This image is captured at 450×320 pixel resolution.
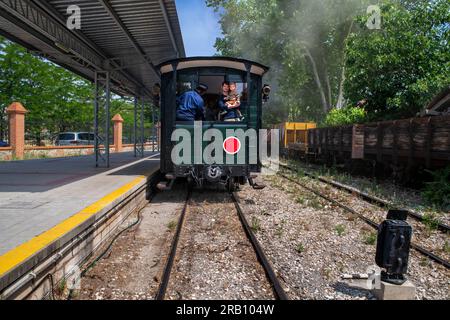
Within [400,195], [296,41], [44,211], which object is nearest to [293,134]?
[296,41]

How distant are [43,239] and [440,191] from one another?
25.1ft

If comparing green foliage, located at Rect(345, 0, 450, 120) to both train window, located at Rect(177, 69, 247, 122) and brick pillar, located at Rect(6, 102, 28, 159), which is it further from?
brick pillar, located at Rect(6, 102, 28, 159)

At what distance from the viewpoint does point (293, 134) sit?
23188 millimetres

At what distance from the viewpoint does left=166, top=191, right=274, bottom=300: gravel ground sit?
3.78m

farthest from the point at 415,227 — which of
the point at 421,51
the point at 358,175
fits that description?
the point at 421,51

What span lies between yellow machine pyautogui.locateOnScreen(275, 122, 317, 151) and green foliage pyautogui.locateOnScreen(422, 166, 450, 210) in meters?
12.1

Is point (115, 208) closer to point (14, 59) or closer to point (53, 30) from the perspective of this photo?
point (53, 30)

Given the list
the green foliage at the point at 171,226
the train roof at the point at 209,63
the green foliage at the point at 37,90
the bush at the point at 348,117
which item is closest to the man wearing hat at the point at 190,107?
the train roof at the point at 209,63

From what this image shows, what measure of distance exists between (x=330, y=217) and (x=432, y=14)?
1272 cm

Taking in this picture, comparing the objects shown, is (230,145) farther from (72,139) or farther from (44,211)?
(72,139)

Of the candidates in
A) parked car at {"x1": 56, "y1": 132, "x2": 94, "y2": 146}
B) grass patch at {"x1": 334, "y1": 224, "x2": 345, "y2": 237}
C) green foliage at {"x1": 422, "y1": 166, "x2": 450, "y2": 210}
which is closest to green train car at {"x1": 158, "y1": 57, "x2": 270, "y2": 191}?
grass patch at {"x1": 334, "y1": 224, "x2": 345, "y2": 237}

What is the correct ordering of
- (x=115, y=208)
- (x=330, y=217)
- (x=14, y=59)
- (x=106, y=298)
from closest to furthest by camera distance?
(x=106, y=298) < (x=115, y=208) < (x=330, y=217) < (x=14, y=59)

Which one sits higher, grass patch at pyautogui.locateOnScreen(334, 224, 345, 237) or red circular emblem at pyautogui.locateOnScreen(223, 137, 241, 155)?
red circular emblem at pyautogui.locateOnScreen(223, 137, 241, 155)
